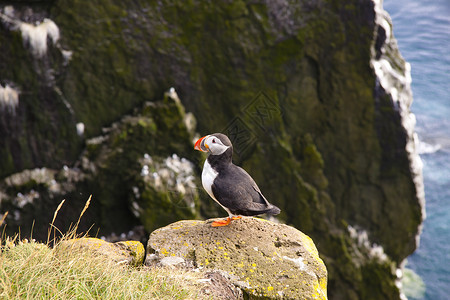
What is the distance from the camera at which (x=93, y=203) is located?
34.4 feet

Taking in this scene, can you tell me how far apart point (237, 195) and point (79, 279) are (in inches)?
61.6

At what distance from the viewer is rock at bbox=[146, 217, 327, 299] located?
3621 mm

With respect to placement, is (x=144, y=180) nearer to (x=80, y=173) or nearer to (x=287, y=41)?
(x=80, y=173)

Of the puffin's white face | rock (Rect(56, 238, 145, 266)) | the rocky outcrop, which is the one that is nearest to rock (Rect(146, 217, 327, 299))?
rock (Rect(56, 238, 145, 266))

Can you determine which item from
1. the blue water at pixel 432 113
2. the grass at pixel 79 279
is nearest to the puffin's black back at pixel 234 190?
the grass at pixel 79 279

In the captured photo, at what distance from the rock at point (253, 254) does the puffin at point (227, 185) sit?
A: 8.5 inches

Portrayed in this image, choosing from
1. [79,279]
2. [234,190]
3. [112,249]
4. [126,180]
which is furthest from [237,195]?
[126,180]

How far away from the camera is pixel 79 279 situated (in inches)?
122

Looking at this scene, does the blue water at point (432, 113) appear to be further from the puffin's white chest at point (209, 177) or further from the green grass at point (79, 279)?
the green grass at point (79, 279)

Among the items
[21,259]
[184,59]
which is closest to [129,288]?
[21,259]

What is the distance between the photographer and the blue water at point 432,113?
623 inches

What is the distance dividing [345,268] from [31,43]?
369 inches

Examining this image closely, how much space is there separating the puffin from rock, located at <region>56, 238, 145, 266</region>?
2.52ft

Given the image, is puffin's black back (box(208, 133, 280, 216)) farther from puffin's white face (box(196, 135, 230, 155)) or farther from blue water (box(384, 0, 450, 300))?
blue water (box(384, 0, 450, 300))
